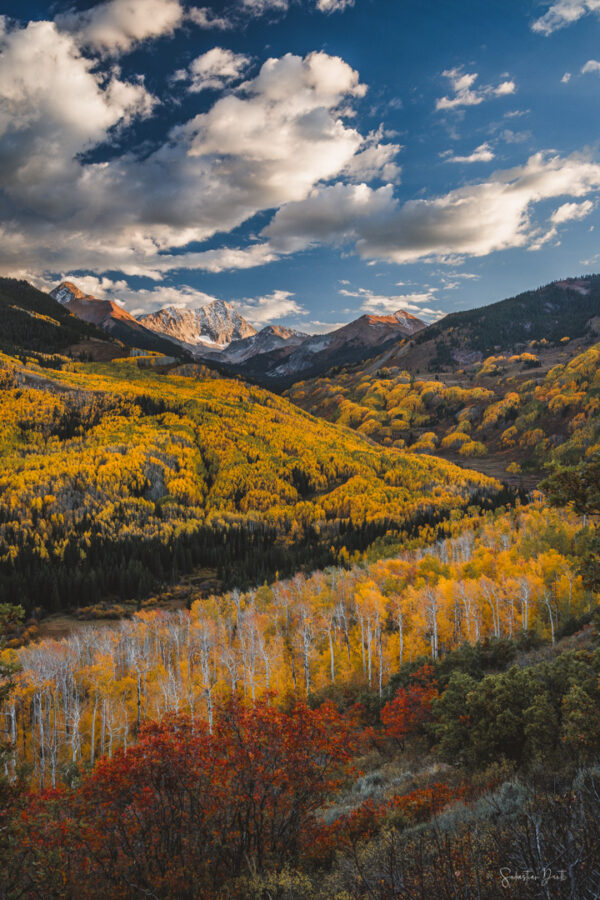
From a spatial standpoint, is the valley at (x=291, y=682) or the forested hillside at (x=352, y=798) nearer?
the forested hillside at (x=352, y=798)

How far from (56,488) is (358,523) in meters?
119

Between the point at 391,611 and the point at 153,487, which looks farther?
the point at 153,487

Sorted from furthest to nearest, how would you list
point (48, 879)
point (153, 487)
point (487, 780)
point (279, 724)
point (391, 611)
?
point (153, 487)
point (391, 611)
point (279, 724)
point (487, 780)
point (48, 879)

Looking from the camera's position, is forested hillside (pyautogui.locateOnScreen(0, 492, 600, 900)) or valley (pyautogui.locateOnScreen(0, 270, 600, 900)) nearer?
forested hillside (pyautogui.locateOnScreen(0, 492, 600, 900))

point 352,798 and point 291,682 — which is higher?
point 352,798

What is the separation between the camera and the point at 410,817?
20.2 m

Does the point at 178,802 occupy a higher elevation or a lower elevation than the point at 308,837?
higher

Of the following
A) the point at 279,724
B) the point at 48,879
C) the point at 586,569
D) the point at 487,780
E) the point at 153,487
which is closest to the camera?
the point at 586,569

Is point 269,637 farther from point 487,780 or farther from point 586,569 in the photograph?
point 586,569

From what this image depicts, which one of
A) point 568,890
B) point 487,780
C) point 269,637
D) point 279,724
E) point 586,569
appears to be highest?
point 586,569

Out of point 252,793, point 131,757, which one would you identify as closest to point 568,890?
point 252,793

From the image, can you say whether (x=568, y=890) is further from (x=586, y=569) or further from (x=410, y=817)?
(x=410, y=817)

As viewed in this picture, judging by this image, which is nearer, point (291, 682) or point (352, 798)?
point (352, 798)

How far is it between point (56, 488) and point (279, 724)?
571 ft
